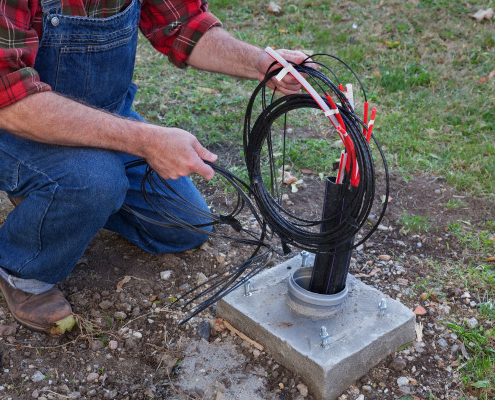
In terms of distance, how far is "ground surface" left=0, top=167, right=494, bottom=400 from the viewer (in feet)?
7.20

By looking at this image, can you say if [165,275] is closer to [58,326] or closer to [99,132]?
[58,326]

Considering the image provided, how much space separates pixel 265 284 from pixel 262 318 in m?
0.22

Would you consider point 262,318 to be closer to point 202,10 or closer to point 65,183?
point 65,183

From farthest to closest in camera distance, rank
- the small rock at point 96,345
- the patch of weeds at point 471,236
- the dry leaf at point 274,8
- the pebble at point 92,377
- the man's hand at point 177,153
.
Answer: the dry leaf at point 274,8
the patch of weeds at point 471,236
the small rock at point 96,345
the pebble at point 92,377
the man's hand at point 177,153

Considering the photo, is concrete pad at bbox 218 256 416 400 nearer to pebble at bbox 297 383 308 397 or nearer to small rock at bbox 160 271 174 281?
pebble at bbox 297 383 308 397

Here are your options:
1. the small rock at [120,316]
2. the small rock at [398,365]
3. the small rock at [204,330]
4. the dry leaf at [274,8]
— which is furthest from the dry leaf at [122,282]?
the dry leaf at [274,8]

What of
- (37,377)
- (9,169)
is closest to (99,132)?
(9,169)

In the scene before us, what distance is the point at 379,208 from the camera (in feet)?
10.8

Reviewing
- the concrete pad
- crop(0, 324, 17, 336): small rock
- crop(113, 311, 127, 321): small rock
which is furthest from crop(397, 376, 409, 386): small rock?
crop(0, 324, 17, 336): small rock

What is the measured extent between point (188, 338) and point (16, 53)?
133 cm

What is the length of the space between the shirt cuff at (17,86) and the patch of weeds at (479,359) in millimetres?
1977

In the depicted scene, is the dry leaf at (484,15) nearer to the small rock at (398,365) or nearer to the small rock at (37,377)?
the small rock at (398,365)

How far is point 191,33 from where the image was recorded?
2785mm

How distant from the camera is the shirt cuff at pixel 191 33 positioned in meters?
2.78
